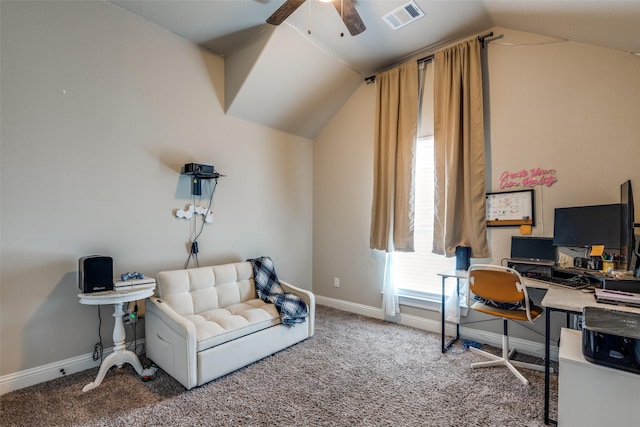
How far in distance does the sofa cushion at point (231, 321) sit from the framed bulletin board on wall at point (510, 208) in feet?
7.62

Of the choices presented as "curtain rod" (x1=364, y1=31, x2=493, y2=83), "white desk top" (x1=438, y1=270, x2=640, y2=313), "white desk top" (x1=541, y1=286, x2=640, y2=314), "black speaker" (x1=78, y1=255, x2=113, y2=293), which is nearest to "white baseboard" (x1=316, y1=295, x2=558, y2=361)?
"white desk top" (x1=438, y1=270, x2=640, y2=313)

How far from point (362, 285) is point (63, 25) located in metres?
3.92

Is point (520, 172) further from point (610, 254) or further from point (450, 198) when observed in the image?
point (610, 254)

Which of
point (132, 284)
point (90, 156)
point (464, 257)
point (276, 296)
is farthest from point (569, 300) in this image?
point (90, 156)

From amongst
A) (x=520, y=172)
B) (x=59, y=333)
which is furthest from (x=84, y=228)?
(x=520, y=172)

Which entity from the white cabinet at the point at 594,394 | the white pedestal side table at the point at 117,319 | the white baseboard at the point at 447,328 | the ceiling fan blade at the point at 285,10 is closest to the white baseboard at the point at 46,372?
the white pedestal side table at the point at 117,319

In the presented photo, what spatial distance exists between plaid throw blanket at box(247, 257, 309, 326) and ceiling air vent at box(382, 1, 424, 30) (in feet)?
9.20

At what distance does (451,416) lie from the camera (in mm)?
1882

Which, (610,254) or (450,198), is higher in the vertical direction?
(450,198)

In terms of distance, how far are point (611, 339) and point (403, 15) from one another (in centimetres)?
291

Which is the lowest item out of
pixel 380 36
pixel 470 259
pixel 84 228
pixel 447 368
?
pixel 447 368

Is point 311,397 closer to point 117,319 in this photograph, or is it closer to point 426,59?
point 117,319

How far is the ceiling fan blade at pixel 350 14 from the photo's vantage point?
Result: 7.12ft

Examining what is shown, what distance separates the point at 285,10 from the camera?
2211 mm
